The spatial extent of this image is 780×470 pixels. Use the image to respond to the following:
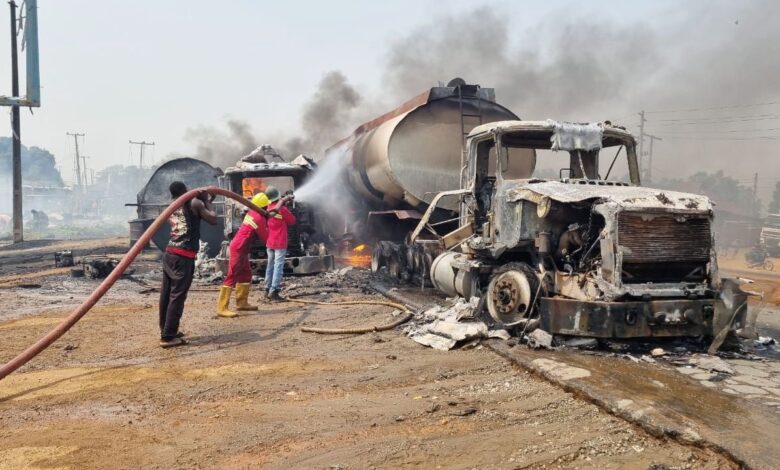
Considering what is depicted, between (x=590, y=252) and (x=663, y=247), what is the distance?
2.12ft

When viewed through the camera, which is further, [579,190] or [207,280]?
[207,280]

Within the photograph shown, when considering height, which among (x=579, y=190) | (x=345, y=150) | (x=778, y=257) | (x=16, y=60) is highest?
(x=16, y=60)

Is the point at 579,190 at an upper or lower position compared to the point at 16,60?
lower

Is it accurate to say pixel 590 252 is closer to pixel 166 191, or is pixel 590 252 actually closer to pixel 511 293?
pixel 511 293

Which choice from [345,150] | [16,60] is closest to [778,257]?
[345,150]

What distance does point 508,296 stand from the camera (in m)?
5.87

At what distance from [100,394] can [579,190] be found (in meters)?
4.64

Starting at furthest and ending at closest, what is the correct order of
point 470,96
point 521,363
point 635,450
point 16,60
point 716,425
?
point 16,60
point 470,96
point 521,363
point 716,425
point 635,450

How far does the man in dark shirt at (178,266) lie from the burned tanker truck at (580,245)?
3.12 m

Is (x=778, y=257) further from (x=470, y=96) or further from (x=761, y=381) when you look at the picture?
(x=761, y=381)

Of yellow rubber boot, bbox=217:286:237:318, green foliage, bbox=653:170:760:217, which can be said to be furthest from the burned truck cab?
green foliage, bbox=653:170:760:217

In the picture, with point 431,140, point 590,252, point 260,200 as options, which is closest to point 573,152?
point 590,252

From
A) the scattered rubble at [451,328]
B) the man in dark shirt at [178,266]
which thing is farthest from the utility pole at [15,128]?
the scattered rubble at [451,328]

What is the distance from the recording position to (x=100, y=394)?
412cm
